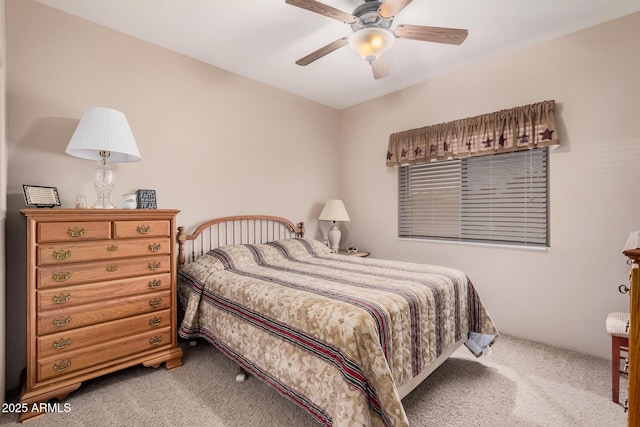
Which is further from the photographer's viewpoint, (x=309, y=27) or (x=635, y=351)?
(x=309, y=27)

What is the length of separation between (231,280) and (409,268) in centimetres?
142

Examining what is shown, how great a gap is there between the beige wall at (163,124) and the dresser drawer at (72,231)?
1.80 ft

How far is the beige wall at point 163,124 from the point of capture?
2.14m

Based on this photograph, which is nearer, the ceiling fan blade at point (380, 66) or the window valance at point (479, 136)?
the ceiling fan blade at point (380, 66)

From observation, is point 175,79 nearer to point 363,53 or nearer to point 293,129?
point 293,129

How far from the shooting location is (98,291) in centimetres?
197

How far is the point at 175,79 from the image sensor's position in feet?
9.29

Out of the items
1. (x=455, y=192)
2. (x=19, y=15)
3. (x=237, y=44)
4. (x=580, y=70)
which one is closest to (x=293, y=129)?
(x=237, y=44)

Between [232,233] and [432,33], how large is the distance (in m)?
2.52

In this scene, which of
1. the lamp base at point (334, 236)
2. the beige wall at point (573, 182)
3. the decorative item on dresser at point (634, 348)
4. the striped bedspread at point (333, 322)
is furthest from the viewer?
the lamp base at point (334, 236)

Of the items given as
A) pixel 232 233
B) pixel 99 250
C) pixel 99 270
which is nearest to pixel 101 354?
pixel 99 270

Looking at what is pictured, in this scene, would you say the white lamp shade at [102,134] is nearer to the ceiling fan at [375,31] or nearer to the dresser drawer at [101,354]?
the dresser drawer at [101,354]

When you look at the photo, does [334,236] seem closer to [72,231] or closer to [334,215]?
[334,215]

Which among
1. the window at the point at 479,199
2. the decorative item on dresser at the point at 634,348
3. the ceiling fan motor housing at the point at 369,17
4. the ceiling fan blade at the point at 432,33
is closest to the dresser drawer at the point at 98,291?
the ceiling fan motor housing at the point at 369,17
